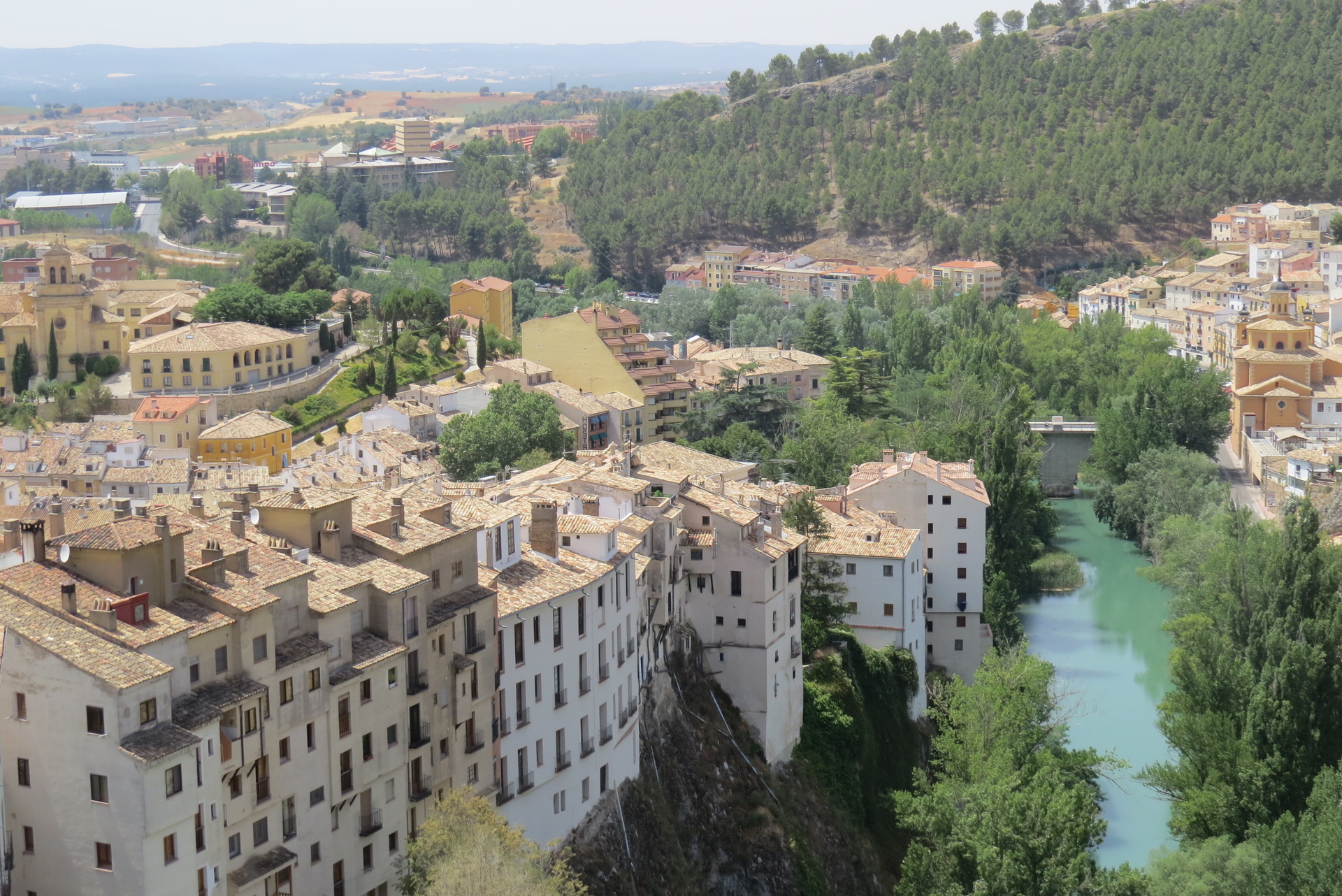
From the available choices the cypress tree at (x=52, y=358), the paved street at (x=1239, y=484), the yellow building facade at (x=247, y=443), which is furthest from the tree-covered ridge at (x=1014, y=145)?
the yellow building facade at (x=247, y=443)

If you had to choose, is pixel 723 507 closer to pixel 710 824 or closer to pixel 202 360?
pixel 710 824

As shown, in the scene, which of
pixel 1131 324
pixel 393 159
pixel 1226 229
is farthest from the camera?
pixel 393 159

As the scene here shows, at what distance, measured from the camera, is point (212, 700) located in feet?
51.3

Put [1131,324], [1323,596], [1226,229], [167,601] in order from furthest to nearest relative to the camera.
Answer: [1226,229] → [1131,324] → [1323,596] → [167,601]

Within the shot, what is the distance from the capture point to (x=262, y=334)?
49156mm

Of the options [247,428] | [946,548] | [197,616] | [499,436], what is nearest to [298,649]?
[197,616]

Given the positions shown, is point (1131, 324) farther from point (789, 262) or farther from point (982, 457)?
point (982, 457)

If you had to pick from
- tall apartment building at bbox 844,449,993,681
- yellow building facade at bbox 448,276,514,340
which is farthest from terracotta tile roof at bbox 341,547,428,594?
yellow building facade at bbox 448,276,514,340

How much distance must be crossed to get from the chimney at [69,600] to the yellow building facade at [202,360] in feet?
107

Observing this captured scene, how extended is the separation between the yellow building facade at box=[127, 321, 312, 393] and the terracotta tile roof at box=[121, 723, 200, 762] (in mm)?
33390

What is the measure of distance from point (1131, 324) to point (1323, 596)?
49351mm

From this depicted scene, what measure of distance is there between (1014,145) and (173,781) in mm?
87217

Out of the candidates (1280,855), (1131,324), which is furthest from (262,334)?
(1131,324)

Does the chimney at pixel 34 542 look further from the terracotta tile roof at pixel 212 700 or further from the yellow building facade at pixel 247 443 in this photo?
the yellow building facade at pixel 247 443
